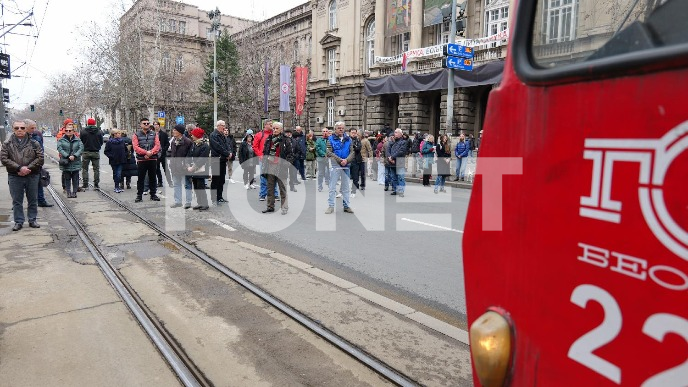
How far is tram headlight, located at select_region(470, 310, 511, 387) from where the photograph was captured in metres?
1.64

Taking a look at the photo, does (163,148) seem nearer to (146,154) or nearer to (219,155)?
(146,154)

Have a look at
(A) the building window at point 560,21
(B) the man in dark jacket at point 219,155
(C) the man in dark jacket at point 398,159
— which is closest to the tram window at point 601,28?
(A) the building window at point 560,21

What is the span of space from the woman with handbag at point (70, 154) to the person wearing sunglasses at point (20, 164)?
131 inches

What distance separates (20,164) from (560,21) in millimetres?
8274

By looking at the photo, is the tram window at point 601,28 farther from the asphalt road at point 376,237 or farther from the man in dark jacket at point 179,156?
the man in dark jacket at point 179,156

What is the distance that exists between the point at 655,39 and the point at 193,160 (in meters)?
9.39

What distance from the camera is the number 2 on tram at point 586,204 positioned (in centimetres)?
119

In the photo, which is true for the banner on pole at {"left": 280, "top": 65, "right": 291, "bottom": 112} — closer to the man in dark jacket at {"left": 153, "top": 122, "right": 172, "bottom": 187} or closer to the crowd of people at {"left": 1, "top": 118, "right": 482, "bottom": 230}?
the crowd of people at {"left": 1, "top": 118, "right": 482, "bottom": 230}

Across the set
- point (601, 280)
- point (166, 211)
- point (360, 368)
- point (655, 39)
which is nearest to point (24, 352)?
point (360, 368)

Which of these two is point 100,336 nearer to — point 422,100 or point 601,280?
point 601,280

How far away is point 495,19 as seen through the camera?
23.7m

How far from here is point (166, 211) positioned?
962 centimetres

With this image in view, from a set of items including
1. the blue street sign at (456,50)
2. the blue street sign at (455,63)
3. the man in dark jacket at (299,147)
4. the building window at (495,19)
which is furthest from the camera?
the building window at (495,19)

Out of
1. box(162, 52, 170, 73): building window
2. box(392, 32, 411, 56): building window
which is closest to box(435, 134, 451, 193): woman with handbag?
box(392, 32, 411, 56): building window
